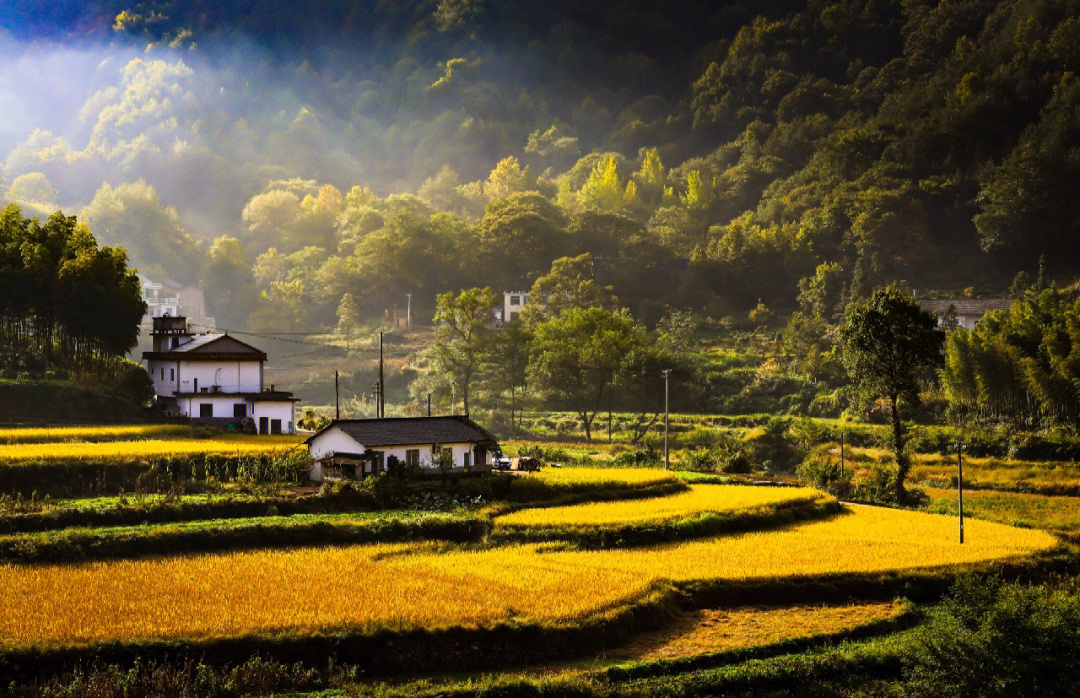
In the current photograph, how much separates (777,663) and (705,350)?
5151 centimetres

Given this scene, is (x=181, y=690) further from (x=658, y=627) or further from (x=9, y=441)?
(x=9, y=441)

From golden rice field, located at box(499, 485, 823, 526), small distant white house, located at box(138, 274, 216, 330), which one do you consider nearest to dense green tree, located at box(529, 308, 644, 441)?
golden rice field, located at box(499, 485, 823, 526)

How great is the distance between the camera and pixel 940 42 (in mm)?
120688

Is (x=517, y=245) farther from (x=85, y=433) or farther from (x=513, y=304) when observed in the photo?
(x=85, y=433)

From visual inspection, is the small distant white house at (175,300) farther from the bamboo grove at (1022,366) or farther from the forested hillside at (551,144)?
the bamboo grove at (1022,366)

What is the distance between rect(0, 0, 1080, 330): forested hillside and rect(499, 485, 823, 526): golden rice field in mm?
42367

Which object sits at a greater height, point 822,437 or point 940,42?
point 940,42

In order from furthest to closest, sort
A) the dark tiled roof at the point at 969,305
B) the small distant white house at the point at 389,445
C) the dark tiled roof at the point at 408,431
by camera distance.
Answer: the dark tiled roof at the point at 969,305 → the dark tiled roof at the point at 408,431 → the small distant white house at the point at 389,445

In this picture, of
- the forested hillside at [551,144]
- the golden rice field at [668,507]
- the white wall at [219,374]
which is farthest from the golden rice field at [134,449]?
the forested hillside at [551,144]

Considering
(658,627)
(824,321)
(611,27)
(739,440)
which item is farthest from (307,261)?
(611,27)

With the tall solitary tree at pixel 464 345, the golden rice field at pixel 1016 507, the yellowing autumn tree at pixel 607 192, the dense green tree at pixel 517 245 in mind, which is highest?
the yellowing autumn tree at pixel 607 192

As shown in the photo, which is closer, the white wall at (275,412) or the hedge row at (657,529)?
the hedge row at (657,529)

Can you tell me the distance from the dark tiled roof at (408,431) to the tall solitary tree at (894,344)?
15569 millimetres

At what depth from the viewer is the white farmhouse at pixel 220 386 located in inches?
1550
